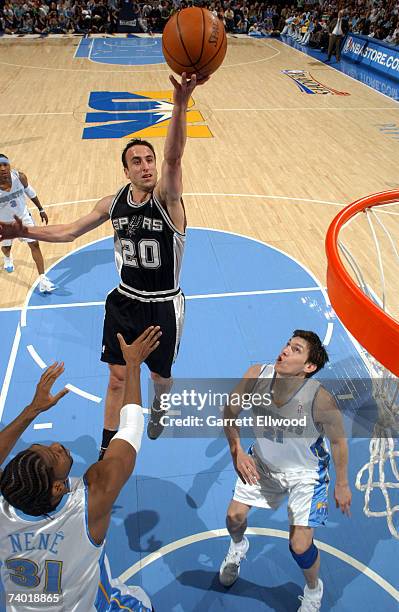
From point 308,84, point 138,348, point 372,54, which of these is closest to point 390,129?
point 308,84

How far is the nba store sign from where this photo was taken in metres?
16.2

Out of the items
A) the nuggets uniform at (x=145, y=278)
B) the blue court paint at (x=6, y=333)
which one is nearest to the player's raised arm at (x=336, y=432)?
the nuggets uniform at (x=145, y=278)

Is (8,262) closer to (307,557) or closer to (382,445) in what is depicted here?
(382,445)

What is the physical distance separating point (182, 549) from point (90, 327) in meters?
2.81

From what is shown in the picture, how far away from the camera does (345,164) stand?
10.1 m

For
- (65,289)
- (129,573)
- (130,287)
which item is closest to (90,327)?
(65,289)

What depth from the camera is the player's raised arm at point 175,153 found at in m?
2.98

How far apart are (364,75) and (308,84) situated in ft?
8.55

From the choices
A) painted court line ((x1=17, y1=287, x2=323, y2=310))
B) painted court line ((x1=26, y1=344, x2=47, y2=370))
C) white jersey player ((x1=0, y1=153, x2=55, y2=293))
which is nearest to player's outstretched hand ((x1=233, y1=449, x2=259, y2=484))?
painted court line ((x1=26, y1=344, x2=47, y2=370))

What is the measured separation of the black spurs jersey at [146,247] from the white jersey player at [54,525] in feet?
5.29

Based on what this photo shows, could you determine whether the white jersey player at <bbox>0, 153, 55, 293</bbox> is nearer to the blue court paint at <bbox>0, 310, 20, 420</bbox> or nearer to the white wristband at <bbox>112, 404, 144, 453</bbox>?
the blue court paint at <bbox>0, 310, 20, 420</bbox>

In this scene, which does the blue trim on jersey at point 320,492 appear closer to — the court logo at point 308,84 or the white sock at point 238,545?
the white sock at point 238,545

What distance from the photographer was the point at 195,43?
366 centimetres

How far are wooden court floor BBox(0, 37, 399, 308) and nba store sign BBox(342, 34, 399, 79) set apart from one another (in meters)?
1.60
